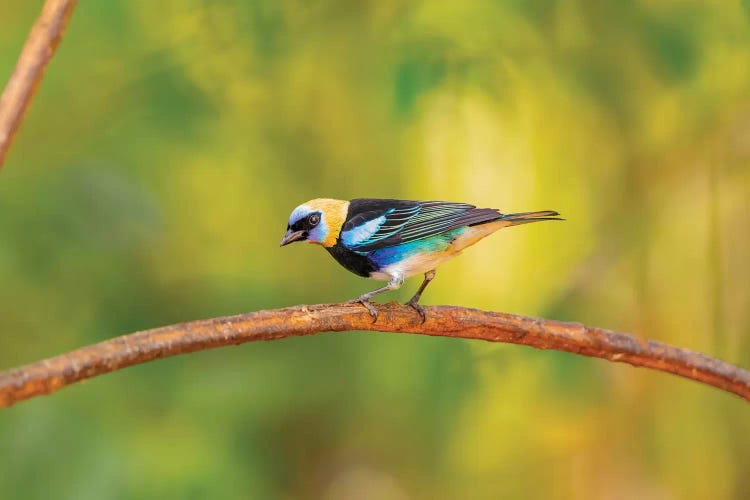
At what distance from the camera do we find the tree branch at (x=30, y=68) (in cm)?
160

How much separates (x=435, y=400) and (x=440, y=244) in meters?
1.21

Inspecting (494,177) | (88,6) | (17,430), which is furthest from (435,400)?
(88,6)

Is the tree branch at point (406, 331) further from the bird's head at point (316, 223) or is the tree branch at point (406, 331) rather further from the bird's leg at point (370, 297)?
the bird's head at point (316, 223)

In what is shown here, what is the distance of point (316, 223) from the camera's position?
271 cm

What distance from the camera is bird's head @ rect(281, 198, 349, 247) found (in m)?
2.66

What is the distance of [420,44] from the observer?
3832 millimetres

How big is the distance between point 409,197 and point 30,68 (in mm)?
2418

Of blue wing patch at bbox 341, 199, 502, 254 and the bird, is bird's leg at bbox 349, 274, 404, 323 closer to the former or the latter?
the bird

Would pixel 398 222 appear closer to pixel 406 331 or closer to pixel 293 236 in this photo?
pixel 293 236

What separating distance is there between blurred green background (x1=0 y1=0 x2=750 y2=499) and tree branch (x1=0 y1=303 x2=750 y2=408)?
4.81 ft

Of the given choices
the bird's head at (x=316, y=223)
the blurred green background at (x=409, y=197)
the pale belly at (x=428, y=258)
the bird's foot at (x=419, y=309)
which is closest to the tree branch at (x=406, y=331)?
the bird's foot at (x=419, y=309)

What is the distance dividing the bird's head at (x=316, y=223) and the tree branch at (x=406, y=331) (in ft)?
1.27

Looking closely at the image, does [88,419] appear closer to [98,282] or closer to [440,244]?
[98,282]

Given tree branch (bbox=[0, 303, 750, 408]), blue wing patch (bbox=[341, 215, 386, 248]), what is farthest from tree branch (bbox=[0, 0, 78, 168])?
blue wing patch (bbox=[341, 215, 386, 248])
